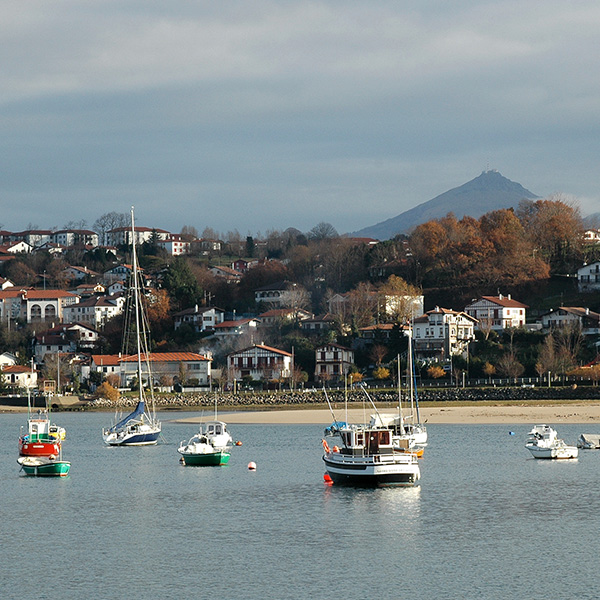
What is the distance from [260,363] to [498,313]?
1044 inches

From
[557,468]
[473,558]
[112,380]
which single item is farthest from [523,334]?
[473,558]

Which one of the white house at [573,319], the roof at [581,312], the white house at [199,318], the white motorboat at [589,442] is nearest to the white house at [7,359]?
the white house at [199,318]

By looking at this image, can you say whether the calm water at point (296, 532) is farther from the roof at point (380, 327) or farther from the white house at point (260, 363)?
the roof at point (380, 327)

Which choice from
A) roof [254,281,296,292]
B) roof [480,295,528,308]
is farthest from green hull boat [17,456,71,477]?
roof [254,281,296,292]

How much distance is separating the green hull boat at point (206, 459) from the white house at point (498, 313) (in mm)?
64793

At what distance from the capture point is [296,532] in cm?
3328

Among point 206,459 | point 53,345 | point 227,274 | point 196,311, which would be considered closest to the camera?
point 206,459

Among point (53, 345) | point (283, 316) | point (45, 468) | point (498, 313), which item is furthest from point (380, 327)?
point (45, 468)

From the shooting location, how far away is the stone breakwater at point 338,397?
91.7m

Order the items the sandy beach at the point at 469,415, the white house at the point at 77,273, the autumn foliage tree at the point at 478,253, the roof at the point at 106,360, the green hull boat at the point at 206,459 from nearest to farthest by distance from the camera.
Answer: the green hull boat at the point at 206,459
the sandy beach at the point at 469,415
the roof at the point at 106,360
the autumn foliage tree at the point at 478,253
the white house at the point at 77,273

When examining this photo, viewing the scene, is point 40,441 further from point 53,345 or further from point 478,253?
point 478,253

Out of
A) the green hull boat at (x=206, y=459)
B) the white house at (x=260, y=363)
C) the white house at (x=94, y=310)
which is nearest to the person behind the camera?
the green hull boat at (x=206, y=459)

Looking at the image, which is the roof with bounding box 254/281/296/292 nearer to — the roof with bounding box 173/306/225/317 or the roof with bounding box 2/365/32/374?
the roof with bounding box 173/306/225/317

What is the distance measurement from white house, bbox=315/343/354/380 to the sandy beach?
17.9 meters
